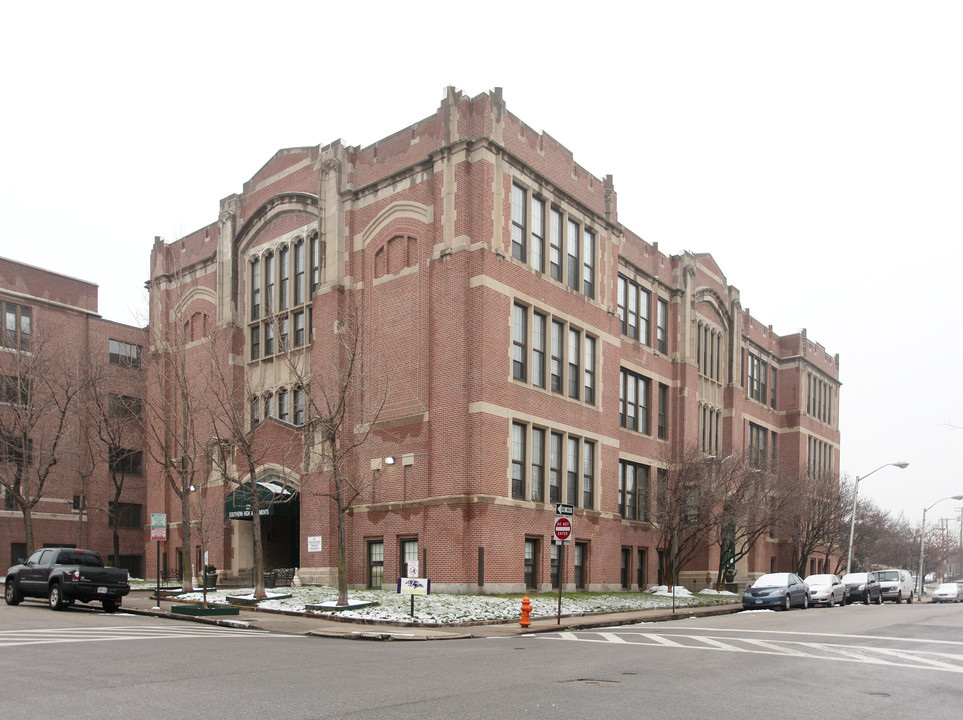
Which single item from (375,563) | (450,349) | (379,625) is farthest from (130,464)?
(379,625)

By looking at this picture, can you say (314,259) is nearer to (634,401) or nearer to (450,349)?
Answer: (450,349)

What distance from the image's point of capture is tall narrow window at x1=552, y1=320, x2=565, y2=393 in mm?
36219

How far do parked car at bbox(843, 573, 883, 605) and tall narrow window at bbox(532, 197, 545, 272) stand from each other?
22.0m

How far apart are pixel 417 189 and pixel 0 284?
26685 mm

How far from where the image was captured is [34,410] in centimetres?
4091

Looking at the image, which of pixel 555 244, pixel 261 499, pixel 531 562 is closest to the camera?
pixel 531 562

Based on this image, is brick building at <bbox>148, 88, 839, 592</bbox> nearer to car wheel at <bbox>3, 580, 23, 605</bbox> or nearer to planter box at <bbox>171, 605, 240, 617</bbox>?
planter box at <bbox>171, 605, 240, 617</bbox>

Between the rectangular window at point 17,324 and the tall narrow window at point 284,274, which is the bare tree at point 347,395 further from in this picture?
the rectangular window at point 17,324

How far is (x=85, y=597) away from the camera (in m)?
26.0

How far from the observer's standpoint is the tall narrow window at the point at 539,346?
3497 cm

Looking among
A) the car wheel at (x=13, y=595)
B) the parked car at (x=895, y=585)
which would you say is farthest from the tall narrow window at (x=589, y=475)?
the car wheel at (x=13, y=595)

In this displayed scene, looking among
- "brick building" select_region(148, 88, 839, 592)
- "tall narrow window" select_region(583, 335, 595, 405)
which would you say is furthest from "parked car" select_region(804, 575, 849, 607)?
"tall narrow window" select_region(583, 335, 595, 405)

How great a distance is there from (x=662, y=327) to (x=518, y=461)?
52.3ft

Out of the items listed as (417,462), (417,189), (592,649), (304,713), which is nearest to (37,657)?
(304,713)
